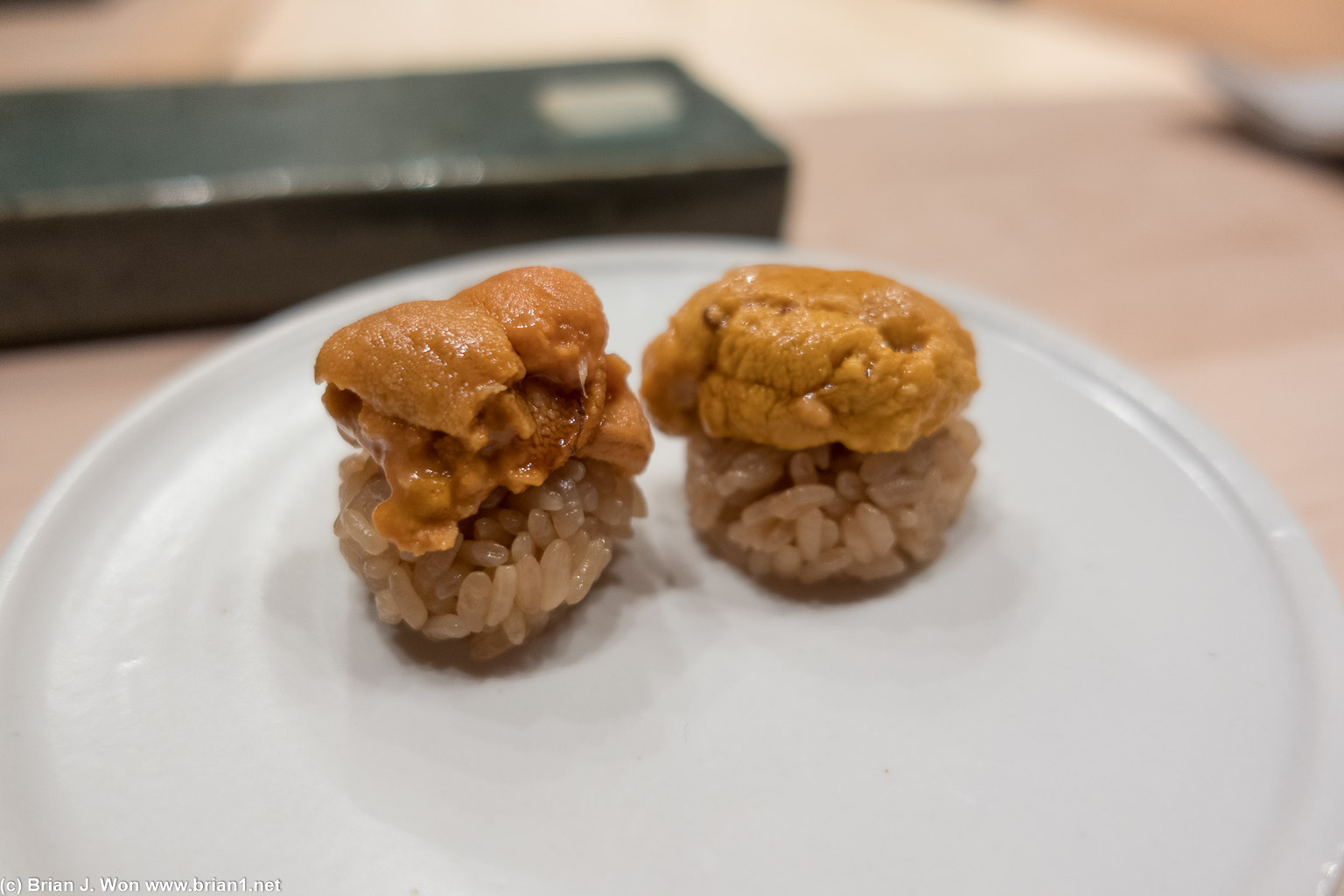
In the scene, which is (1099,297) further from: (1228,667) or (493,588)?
(493,588)

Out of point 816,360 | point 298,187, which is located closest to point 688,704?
point 816,360

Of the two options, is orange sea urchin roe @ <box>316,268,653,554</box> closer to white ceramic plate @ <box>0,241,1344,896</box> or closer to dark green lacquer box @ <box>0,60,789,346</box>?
white ceramic plate @ <box>0,241,1344,896</box>

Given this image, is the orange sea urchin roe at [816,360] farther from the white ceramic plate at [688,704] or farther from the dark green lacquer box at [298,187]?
the dark green lacquer box at [298,187]

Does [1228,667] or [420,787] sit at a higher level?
[1228,667]

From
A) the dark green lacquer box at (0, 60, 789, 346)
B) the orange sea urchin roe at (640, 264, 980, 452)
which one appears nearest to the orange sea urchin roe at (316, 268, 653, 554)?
the orange sea urchin roe at (640, 264, 980, 452)

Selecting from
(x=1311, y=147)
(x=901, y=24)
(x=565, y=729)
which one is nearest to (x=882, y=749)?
(x=565, y=729)
